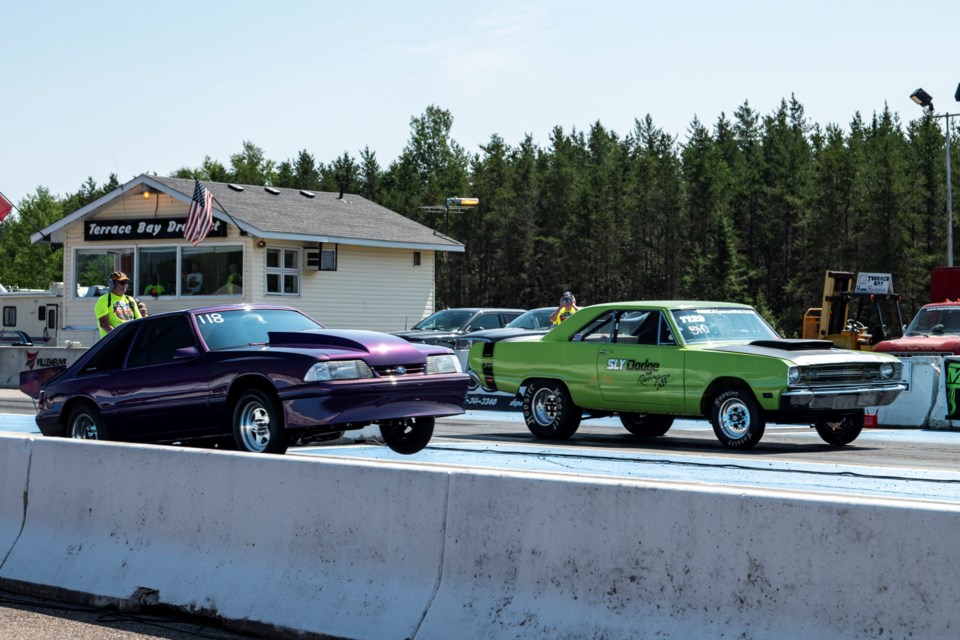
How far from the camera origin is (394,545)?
19.3 feet

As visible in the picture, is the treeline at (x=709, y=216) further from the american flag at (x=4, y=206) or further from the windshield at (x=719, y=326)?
the windshield at (x=719, y=326)

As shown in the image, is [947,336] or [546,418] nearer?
[546,418]

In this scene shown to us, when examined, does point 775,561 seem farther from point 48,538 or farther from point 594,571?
point 48,538

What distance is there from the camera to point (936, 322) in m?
23.1

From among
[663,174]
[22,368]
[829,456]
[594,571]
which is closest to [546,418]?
[829,456]

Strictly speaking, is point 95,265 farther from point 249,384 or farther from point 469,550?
point 469,550

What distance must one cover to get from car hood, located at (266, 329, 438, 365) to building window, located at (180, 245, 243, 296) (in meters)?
23.8

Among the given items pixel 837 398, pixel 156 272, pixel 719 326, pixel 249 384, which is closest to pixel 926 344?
pixel 719 326

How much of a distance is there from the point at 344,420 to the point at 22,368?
20.8 m

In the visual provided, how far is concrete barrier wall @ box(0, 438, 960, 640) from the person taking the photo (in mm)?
4559

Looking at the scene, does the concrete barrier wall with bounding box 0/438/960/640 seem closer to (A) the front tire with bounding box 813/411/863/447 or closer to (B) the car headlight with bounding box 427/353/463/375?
(B) the car headlight with bounding box 427/353/463/375

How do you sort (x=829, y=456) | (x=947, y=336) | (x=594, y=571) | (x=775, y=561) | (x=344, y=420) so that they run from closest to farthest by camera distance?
(x=775, y=561)
(x=594, y=571)
(x=344, y=420)
(x=829, y=456)
(x=947, y=336)

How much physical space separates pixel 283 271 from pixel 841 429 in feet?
76.6

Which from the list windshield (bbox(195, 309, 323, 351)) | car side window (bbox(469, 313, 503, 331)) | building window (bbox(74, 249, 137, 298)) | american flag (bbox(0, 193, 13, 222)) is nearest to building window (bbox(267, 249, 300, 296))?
building window (bbox(74, 249, 137, 298))
